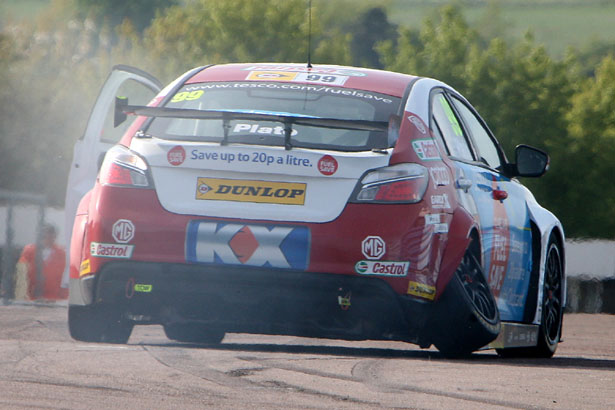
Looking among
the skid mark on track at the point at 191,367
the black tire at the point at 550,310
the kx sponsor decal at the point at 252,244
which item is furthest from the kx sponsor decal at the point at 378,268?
the black tire at the point at 550,310

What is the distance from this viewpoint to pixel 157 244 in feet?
21.3

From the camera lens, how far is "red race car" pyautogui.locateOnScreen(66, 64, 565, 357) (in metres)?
6.36

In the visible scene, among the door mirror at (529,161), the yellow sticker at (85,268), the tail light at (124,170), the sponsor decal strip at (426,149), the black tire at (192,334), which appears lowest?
the black tire at (192,334)

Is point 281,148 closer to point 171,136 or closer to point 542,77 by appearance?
point 171,136

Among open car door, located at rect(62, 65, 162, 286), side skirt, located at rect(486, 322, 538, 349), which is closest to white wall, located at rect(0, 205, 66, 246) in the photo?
open car door, located at rect(62, 65, 162, 286)

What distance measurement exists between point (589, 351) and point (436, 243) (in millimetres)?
4158

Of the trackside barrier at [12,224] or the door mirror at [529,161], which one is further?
the trackside barrier at [12,224]

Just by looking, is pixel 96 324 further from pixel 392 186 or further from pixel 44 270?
pixel 44 270

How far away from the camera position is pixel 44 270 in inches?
651

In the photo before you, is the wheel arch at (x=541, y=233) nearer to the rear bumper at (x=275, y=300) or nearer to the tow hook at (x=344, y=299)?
the rear bumper at (x=275, y=300)

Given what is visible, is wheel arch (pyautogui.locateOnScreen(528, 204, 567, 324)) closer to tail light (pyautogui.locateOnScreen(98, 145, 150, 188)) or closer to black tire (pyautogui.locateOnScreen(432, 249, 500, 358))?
black tire (pyautogui.locateOnScreen(432, 249, 500, 358))

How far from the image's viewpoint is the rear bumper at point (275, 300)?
638 cm

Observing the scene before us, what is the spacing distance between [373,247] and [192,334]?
8.57 feet

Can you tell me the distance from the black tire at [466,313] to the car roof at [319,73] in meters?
1.01
